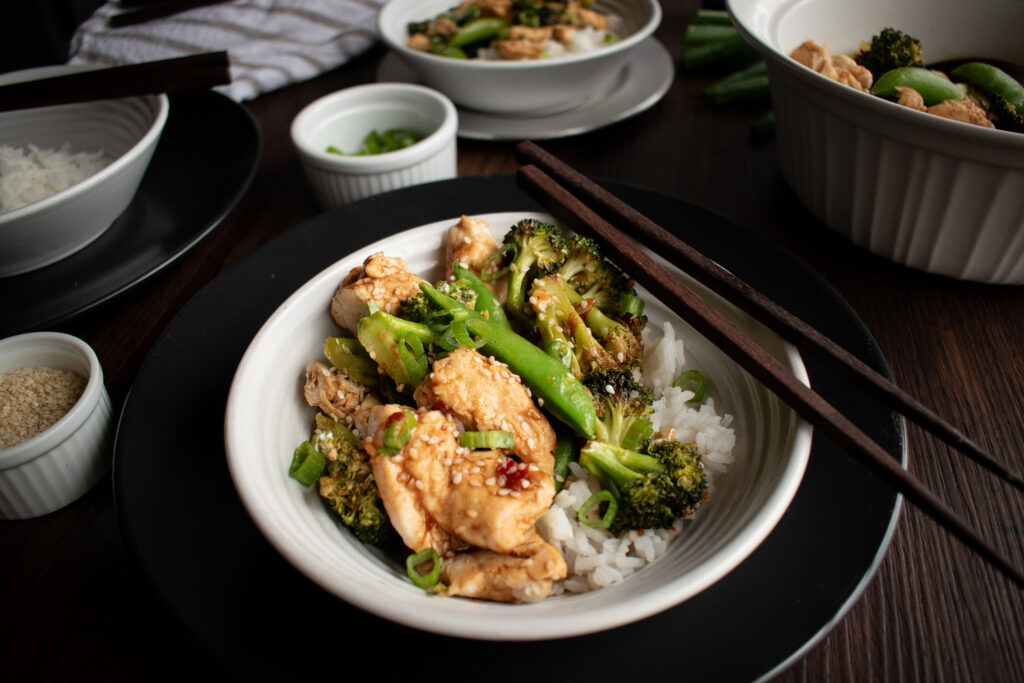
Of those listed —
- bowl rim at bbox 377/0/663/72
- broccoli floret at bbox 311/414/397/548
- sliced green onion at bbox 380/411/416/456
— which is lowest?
broccoli floret at bbox 311/414/397/548

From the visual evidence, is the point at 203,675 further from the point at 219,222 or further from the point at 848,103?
the point at 848,103

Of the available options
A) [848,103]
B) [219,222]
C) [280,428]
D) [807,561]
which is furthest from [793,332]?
[219,222]

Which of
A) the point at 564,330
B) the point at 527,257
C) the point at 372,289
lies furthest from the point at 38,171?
the point at 564,330

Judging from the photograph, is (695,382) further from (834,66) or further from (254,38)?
(254,38)

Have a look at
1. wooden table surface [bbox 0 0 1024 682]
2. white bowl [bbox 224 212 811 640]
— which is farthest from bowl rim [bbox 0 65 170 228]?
white bowl [bbox 224 212 811 640]

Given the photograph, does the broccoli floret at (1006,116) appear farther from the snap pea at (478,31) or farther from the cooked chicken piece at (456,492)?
the snap pea at (478,31)

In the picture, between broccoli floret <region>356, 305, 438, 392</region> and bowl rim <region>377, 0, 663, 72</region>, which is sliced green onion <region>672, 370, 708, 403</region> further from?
bowl rim <region>377, 0, 663, 72</region>
